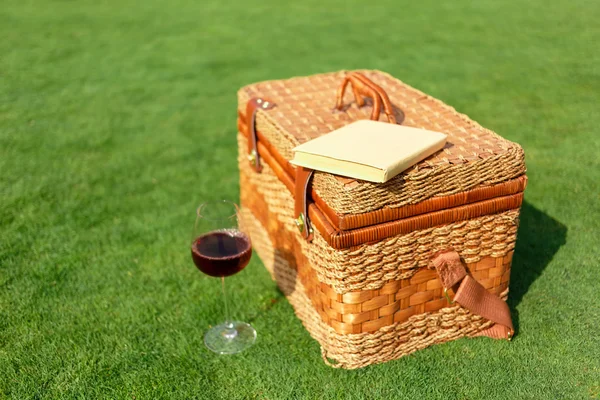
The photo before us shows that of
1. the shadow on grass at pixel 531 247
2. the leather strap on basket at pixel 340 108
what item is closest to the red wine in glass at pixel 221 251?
the leather strap on basket at pixel 340 108

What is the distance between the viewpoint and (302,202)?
2420 millimetres

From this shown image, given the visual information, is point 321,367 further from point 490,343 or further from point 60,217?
point 60,217

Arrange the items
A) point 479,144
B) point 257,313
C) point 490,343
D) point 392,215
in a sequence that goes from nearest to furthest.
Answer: point 392,215, point 479,144, point 490,343, point 257,313

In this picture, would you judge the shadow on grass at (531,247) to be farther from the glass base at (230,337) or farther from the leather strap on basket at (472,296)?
the glass base at (230,337)

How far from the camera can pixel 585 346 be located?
8.32ft

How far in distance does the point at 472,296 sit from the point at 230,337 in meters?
0.98

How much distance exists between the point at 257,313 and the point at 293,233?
421mm

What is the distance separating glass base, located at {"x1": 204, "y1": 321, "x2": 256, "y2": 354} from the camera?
263 cm

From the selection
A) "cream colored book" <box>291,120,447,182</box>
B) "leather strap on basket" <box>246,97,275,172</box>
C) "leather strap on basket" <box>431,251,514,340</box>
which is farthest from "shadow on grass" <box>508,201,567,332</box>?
"leather strap on basket" <box>246,97,275,172</box>

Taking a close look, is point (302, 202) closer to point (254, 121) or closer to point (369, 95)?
point (369, 95)

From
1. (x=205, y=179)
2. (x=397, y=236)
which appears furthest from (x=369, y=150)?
(x=205, y=179)

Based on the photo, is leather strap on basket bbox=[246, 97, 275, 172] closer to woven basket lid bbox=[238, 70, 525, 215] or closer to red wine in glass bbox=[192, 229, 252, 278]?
woven basket lid bbox=[238, 70, 525, 215]

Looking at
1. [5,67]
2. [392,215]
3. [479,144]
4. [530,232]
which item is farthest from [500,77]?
[5,67]

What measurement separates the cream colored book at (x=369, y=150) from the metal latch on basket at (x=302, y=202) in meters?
0.05
